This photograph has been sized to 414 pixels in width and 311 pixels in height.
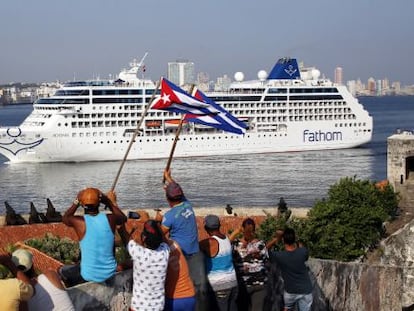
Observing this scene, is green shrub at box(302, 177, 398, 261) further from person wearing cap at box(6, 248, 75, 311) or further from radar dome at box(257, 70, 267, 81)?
radar dome at box(257, 70, 267, 81)

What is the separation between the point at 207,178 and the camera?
4009 centimetres

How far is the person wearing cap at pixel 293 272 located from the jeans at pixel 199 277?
647mm

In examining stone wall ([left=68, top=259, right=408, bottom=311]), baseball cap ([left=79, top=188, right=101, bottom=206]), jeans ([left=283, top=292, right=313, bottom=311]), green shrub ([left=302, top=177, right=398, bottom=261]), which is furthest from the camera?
green shrub ([left=302, top=177, right=398, bottom=261])

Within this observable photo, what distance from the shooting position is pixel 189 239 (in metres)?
5.45

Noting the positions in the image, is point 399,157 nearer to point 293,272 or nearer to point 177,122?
point 293,272

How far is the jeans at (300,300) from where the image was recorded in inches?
232

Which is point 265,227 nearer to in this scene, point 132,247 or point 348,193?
point 348,193

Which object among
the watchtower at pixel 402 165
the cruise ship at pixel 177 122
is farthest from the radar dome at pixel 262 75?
the watchtower at pixel 402 165

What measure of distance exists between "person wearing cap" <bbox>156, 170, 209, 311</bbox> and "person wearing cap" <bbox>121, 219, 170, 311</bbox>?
56cm

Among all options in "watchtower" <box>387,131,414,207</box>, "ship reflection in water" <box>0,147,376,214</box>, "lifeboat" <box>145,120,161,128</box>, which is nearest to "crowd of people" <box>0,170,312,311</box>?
"watchtower" <box>387,131,414,207</box>

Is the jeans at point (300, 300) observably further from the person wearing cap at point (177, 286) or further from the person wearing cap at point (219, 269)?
the person wearing cap at point (177, 286)

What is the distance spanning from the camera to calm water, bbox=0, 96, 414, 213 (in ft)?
107

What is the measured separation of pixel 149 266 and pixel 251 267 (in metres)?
1.30

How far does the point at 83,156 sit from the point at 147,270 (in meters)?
45.6
